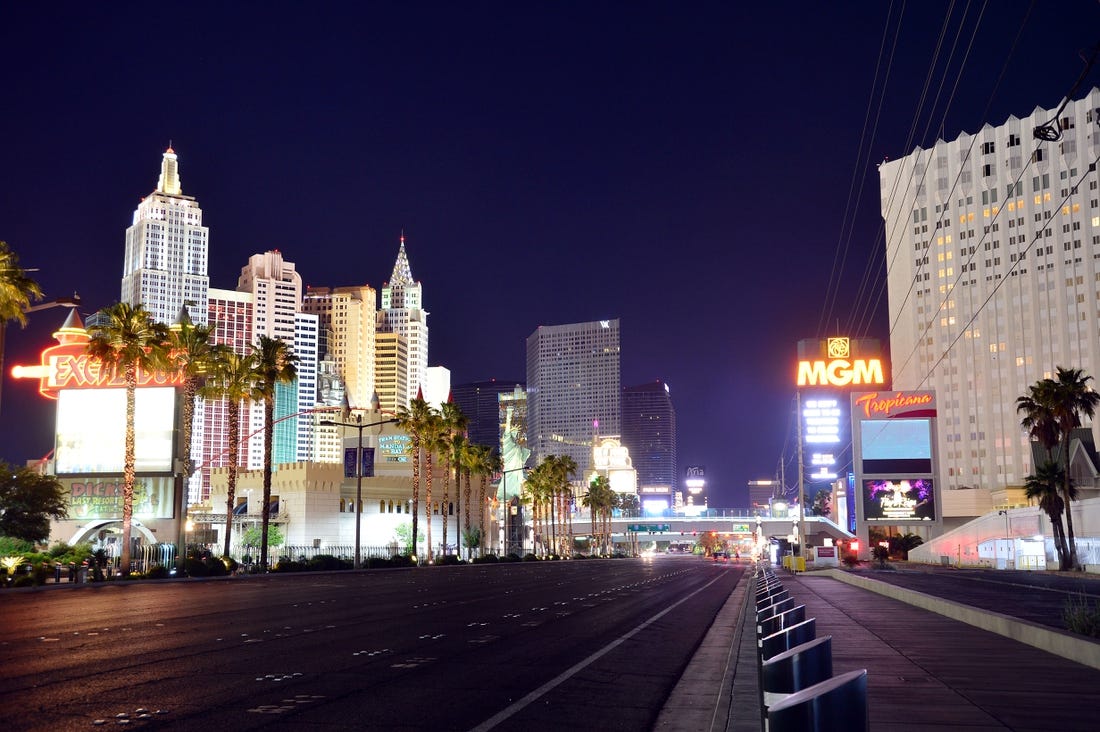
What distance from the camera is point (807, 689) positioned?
4160 millimetres

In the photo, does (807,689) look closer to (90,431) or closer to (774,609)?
(774,609)

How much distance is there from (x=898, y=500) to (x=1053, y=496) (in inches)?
1530

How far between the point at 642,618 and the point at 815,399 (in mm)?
126442

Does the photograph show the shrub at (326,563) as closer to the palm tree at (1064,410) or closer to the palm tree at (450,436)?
the palm tree at (450,436)

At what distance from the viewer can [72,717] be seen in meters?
10.2

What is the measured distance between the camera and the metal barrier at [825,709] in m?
3.81

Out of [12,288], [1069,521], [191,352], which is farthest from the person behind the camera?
[1069,521]

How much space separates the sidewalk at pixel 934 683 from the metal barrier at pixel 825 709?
17.8 feet

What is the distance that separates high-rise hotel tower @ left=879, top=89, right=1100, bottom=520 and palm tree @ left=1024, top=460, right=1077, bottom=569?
225 ft

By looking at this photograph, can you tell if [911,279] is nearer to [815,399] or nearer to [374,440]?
[815,399]

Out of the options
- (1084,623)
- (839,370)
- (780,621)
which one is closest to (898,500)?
(839,370)

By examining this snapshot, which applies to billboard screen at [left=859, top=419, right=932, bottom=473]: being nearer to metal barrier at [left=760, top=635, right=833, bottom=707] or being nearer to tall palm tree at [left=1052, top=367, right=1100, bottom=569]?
tall palm tree at [left=1052, top=367, right=1100, bottom=569]

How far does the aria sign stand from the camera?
121m

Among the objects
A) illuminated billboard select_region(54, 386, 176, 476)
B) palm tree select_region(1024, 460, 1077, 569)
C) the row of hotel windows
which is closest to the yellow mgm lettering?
the row of hotel windows
